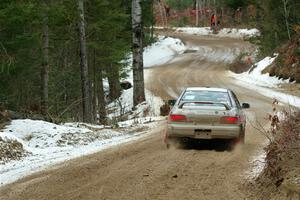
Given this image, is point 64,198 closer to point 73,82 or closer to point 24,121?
point 24,121

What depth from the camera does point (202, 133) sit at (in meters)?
12.6

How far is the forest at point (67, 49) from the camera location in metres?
16.7

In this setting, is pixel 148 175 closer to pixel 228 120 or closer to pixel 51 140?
pixel 228 120

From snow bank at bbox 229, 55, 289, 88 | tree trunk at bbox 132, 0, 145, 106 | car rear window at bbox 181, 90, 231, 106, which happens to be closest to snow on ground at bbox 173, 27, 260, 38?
snow bank at bbox 229, 55, 289, 88

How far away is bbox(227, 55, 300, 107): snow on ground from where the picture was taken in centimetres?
2989

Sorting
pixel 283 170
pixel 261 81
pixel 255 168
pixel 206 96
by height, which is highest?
pixel 206 96

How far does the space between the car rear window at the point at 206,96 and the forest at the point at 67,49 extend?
4719 mm

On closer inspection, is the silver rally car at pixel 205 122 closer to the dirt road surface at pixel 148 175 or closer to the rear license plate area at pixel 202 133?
the rear license plate area at pixel 202 133

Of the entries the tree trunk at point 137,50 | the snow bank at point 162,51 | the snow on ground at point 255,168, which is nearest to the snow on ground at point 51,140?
the snow on ground at point 255,168

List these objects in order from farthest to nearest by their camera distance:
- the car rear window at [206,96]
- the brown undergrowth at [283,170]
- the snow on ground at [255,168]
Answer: the car rear window at [206,96] < the snow on ground at [255,168] < the brown undergrowth at [283,170]

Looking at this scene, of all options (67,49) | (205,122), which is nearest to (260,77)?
(67,49)

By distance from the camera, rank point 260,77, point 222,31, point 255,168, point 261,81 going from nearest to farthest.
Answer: point 255,168 → point 261,81 → point 260,77 → point 222,31

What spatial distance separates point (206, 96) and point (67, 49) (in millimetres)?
15801

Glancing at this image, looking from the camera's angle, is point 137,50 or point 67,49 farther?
point 67,49
